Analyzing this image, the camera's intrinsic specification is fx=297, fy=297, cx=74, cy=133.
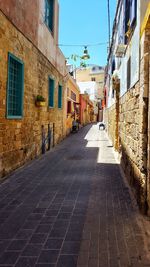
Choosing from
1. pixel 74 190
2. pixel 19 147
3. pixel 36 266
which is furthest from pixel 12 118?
pixel 36 266

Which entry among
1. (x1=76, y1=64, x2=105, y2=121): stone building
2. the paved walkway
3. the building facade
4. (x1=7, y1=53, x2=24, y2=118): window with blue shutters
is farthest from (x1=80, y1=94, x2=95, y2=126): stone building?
the paved walkway

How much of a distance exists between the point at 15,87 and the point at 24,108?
0.79m

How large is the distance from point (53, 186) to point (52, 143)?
771 centimetres

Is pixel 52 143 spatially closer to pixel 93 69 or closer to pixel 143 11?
pixel 143 11

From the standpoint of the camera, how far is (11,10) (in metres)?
7.25

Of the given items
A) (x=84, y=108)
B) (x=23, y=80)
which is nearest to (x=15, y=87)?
(x=23, y=80)

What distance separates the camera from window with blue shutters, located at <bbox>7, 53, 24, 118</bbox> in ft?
25.3

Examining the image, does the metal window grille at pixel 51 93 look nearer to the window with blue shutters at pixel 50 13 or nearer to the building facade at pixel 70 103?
the window with blue shutters at pixel 50 13

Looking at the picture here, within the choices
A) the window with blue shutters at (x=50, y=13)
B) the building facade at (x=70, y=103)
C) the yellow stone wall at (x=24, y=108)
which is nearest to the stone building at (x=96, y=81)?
the building facade at (x=70, y=103)

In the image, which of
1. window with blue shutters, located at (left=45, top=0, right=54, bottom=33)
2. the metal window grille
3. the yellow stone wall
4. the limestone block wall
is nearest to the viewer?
the yellow stone wall

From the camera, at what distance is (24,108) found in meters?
8.80

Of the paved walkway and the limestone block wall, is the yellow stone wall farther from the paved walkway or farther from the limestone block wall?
the limestone block wall

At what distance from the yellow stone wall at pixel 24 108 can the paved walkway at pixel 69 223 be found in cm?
80

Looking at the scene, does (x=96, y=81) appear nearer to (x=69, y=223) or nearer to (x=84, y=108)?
(x=84, y=108)
